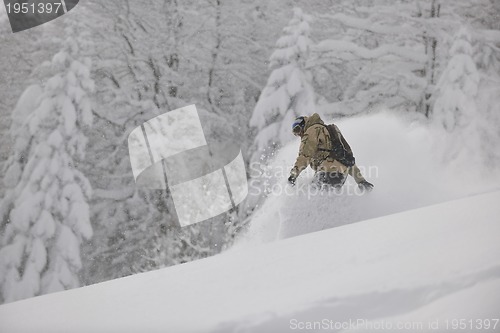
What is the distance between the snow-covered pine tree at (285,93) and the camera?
8930 millimetres

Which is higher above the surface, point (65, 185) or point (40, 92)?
point (40, 92)

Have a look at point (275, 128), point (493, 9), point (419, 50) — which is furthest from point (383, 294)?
point (493, 9)

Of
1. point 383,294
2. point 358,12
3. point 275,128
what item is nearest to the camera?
point 383,294

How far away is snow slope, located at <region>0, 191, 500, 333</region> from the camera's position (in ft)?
9.78

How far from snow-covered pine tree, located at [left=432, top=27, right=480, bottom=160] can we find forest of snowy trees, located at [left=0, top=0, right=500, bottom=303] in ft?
0.08

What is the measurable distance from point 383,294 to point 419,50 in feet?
27.1

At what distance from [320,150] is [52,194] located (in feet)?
17.9

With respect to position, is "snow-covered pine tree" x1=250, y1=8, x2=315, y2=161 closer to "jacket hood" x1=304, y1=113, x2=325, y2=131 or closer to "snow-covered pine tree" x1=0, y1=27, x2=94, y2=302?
"jacket hood" x1=304, y1=113, x2=325, y2=131

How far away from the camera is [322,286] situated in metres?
3.42

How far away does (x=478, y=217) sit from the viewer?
13.4 ft

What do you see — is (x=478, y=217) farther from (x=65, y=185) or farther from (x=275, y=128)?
(x=65, y=185)
